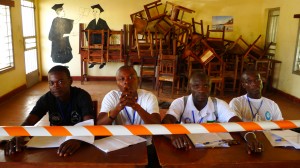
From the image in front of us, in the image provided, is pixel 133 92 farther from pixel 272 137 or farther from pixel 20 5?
pixel 20 5

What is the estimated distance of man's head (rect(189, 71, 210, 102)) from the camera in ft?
5.75

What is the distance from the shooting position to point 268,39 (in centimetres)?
671

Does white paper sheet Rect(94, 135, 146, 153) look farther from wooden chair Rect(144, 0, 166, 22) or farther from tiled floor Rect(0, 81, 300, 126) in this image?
wooden chair Rect(144, 0, 166, 22)

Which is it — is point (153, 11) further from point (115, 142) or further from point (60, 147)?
point (60, 147)

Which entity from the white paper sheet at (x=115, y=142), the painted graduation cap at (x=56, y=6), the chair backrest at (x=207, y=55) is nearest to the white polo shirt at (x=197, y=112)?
the white paper sheet at (x=115, y=142)

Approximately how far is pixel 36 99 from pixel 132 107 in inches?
158

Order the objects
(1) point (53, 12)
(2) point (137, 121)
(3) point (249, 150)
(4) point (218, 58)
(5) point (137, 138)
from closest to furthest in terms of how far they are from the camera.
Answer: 1. (3) point (249, 150)
2. (5) point (137, 138)
3. (2) point (137, 121)
4. (4) point (218, 58)
5. (1) point (53, 12)

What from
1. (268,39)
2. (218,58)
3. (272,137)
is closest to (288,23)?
(268,39)

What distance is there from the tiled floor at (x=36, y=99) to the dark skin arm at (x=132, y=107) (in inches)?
69.8

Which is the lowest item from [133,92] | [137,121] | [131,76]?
[137,121]

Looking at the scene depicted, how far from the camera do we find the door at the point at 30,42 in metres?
6.00

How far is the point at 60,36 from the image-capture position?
6.77 metres

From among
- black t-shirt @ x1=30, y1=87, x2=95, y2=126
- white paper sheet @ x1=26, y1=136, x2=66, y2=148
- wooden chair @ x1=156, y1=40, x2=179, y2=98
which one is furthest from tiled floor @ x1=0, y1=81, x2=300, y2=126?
white paper sheet @ x1=26, y1=136, x2=66, y2=148

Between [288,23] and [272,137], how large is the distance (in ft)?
16.1
